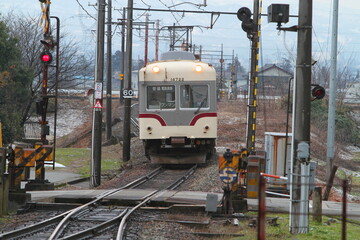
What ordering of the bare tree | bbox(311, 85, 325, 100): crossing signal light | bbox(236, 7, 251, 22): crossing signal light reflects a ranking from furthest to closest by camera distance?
the bare tree, bbox(236, 7, 251, 22): crossing signal light, bbox(311, 85, 325, 100): crossing signal light

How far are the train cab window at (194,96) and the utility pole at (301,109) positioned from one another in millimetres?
11947

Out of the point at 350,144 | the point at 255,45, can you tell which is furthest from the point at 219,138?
the point at 255,45

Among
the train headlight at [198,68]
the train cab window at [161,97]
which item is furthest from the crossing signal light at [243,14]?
the train cab window at [161,97]

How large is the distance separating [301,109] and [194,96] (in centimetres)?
1217

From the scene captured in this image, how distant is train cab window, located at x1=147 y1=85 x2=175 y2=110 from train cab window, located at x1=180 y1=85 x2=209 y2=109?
33cm

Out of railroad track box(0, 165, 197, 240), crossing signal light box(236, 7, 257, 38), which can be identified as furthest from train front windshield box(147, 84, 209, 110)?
railroad track box(0, 165, 197, 240)

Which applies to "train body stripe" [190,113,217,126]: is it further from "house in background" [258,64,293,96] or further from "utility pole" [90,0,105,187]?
"house in background" [258,64,293,96]

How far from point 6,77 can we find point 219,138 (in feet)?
37.6

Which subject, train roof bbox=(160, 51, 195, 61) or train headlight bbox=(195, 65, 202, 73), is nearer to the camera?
train headlight bbox=(195, 65, 202, 73)

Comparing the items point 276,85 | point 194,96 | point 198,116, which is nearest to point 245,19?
point 194,96

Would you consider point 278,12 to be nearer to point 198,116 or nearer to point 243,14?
point 243,14

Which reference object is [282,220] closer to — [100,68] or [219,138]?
[100,68]

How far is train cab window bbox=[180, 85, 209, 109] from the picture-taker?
23328 mm

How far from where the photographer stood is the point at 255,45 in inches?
819
